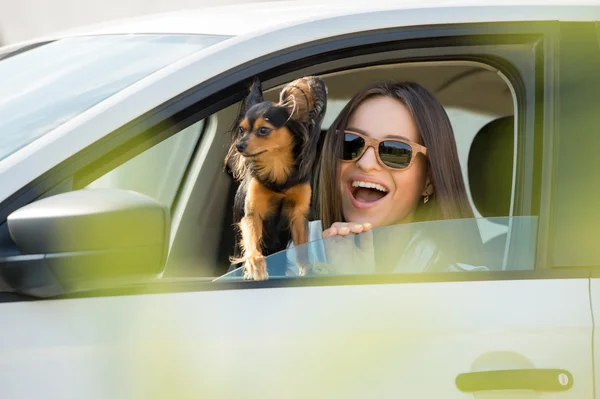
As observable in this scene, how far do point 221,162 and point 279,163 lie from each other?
0.82 meters

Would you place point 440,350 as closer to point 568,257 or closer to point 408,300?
point 408,300

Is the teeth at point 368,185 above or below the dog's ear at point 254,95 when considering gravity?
below

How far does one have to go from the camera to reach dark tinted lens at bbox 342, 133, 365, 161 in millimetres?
2473

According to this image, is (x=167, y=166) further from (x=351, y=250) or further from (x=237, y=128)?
(x=351, y=250)

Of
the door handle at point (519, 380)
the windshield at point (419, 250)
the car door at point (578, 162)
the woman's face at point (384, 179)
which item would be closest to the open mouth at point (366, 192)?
the woman's face at point (384, 179)

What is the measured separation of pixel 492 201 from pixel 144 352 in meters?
1.23

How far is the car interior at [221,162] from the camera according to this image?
2889mm

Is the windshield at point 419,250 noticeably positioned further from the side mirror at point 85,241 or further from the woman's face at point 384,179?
the side mirror at point 85,241

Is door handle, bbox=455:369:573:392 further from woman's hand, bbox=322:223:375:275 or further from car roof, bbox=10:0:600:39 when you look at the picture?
car roof, bbox=10:0:600:39

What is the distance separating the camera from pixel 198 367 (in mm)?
1938

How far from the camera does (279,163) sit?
2482mm

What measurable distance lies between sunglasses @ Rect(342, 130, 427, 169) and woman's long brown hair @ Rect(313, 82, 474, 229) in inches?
1.4

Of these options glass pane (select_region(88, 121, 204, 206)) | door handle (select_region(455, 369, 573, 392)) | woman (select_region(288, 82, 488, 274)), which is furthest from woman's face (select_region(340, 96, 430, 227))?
glass pane (select_region(88, 121, 204, 206))

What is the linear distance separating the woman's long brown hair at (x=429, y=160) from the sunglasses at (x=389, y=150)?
4cm
